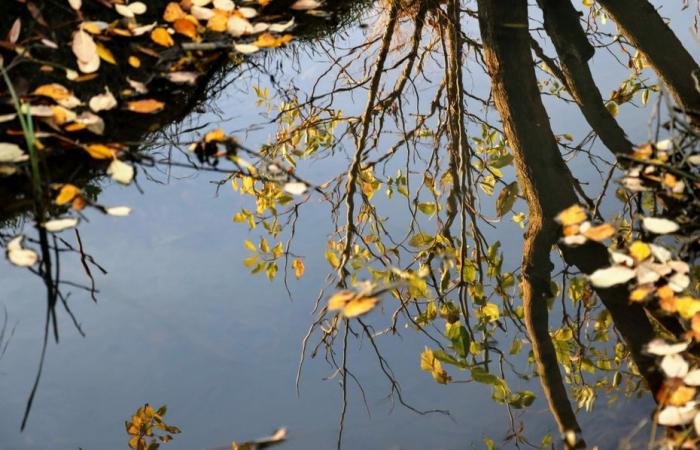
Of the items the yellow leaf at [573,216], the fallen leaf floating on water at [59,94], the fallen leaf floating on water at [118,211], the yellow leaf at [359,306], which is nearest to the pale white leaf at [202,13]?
the fallen leaf floating on water at [59,94]

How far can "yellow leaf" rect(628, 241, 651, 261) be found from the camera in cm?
142

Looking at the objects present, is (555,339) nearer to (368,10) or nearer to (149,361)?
(368,10)

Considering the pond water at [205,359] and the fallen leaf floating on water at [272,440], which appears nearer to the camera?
the fallen leaf floating on water at [272,440]

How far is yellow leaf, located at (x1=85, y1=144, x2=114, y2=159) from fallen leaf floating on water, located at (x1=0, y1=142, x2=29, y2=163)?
0.38 ft

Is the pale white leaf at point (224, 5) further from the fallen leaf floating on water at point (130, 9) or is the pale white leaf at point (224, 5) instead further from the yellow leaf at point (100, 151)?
the yellow leaf at point (100, 151)

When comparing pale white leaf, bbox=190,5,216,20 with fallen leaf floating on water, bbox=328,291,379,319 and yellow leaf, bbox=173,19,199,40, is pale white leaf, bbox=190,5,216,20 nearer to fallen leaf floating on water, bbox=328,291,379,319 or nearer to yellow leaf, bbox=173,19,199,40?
yellow leaf, bbox=173,19,199,40

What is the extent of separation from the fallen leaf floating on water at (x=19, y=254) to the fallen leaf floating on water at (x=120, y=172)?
188 mm

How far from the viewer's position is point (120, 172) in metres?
1.37

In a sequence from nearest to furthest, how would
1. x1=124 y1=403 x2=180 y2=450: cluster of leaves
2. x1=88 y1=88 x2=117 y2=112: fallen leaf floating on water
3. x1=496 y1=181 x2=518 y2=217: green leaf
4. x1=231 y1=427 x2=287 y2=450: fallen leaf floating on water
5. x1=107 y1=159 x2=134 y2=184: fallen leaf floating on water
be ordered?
x1=231 y1=427 x2=287 y2=450: fallen leaf floating on water
x1=107 y1=159 x2=134 y2=184: fallen leaf floating on water
x1=88 y1=88 x2=117 y2=112: fallen leaf floating on water
x1=496 y1=181 x2=518 y2=217: green leaf
x1=124 y1=403 x2=180 y2=450: cluster of leaves

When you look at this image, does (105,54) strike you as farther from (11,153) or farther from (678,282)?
(678,282)

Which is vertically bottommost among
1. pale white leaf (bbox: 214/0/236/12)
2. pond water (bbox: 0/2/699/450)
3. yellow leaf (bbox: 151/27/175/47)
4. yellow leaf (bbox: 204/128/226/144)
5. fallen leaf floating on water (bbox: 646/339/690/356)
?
fallen leaf floating on water (bbox: 646/339/690/356)

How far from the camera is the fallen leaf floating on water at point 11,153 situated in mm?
1309

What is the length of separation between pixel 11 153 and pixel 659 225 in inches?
46.0

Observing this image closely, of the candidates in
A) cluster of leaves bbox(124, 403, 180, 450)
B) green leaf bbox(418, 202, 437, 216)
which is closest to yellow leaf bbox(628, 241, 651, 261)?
green leaf bbox(418, 202, 437, 216)
